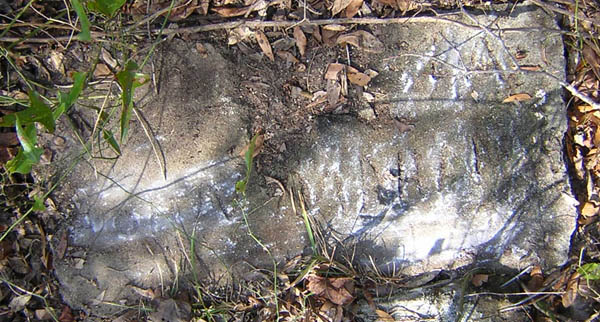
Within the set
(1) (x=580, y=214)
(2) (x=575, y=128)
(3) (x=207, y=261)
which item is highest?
(2) (x=575, y=128)

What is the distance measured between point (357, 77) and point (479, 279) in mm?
1038

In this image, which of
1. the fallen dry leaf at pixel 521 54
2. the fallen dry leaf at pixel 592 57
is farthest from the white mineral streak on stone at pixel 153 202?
the fallen dry leaf at pixel 592 57

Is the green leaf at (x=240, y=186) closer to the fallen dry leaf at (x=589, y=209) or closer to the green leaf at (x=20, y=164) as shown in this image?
the green leaf at (x=20, y=164)

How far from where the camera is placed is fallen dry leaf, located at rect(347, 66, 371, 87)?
1984 mm

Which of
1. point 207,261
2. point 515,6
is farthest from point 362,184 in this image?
point 515,6

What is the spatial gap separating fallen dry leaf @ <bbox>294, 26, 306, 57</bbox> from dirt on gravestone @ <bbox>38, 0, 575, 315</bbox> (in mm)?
29

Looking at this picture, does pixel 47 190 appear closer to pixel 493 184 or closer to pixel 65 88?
pixel 65 88

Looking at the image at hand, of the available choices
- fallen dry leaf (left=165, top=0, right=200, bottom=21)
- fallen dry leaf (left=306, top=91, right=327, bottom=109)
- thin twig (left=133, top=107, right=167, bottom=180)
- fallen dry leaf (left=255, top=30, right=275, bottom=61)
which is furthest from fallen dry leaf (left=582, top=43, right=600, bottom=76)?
thin twig (left=133, top=107, right=167, bottom=180)

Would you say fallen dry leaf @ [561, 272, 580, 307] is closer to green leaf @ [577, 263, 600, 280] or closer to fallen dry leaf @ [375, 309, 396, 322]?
green leaf @ [577, 263, 600, 280]

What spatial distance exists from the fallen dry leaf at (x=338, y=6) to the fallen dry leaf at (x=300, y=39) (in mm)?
157

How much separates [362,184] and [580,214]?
3.47ft

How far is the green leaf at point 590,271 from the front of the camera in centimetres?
205

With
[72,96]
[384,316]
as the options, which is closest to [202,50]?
[72,96]

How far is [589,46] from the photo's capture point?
6.94 feet
